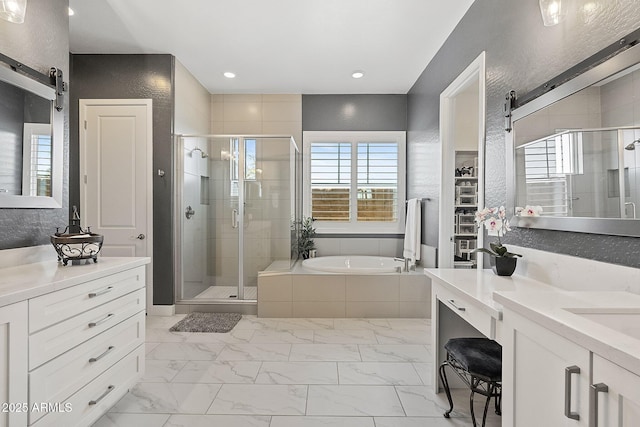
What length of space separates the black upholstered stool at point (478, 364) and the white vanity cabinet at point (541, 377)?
0.37 m

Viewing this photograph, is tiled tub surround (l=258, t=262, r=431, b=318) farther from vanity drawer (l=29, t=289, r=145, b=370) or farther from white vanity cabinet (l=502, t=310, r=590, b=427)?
white vanity cabinet (l=502, t=310, r=590, b=427)

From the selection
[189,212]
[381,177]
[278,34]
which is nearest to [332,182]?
[381,177]

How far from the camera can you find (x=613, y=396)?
711 mm

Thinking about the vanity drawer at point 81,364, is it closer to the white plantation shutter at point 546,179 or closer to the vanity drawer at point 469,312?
the vanity drawer at point 469,312

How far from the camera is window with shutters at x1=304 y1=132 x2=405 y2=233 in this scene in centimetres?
457

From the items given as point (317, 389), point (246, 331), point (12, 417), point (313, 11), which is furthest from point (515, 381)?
point (313, 11)

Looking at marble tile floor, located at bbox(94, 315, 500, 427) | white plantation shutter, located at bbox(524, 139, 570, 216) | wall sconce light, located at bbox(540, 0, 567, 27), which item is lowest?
marble tile floor, located at bbox(94, 315, 500, 427)

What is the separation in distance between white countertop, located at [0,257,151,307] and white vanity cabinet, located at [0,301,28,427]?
0.04 meters

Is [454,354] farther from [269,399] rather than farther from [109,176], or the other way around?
[109,176]

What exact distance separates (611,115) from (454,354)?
1.28 meters

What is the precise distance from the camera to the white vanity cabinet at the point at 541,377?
2.67 ft

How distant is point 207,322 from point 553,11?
11.3 ft

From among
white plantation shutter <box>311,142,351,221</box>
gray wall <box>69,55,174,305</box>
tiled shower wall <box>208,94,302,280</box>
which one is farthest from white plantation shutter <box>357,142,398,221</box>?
gray wall <box>69,55,174,305</box>

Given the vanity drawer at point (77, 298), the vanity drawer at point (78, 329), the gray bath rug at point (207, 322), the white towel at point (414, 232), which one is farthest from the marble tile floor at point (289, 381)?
the white towel at point (414, 232)
